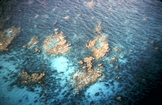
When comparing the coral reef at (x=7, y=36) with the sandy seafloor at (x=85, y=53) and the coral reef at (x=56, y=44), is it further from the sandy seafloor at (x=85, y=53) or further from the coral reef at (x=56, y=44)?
the coral reef at (x=56, y=44)

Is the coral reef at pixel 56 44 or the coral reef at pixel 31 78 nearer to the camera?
the coral reef at pixel 31 78

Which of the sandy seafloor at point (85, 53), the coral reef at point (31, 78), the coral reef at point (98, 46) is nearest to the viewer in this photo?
the sandy seafloor at point (85, 53)

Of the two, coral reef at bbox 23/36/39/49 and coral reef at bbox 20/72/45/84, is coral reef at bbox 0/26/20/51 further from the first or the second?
coral reef at bbox 20/72/45/84

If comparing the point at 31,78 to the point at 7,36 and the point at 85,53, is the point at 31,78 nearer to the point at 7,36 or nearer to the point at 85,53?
the point at 85,53

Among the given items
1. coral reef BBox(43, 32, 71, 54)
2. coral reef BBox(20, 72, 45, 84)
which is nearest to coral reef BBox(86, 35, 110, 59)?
coral reef BBox(43, 32, 71, 54)

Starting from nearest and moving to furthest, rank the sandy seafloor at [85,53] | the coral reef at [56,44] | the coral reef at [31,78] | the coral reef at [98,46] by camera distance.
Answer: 1. the sandy seafloor at [85,53]
2. the coral reef at [31,78]
3. the coral reef at [98,46]
4. the coral reef at [56,44]

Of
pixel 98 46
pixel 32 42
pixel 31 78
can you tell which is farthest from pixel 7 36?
pixel 98 46

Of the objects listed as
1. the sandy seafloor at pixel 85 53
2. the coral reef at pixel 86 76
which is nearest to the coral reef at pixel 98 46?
the sandy seafloor at pixel 85 53
